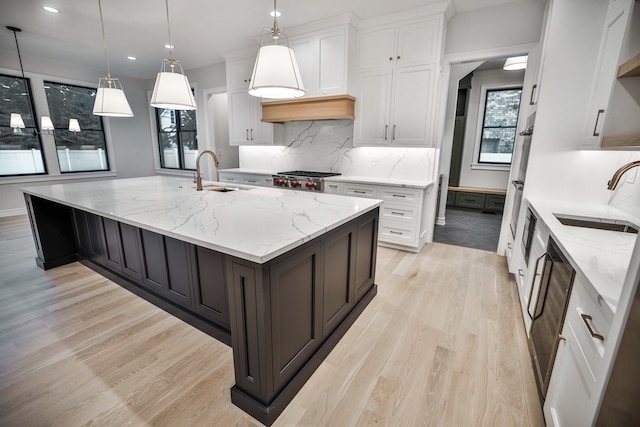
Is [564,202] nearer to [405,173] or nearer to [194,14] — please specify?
[405,173]

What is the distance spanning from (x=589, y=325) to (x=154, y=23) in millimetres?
4976

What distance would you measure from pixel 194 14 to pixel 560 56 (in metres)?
3.80

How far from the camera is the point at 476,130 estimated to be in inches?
239

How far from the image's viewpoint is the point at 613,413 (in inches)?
29.7

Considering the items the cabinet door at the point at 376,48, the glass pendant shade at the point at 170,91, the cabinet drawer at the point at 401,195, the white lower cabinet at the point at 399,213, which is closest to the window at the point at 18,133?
the glass pendant shade at the point at 170,91

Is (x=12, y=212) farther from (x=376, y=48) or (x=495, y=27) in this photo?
(x=495, y=27)

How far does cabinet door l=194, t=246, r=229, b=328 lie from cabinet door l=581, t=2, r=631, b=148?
8.79 ft

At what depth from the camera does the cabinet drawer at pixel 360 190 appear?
→ 3.65 meters

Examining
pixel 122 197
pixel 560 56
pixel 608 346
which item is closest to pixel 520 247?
pixel 560 56

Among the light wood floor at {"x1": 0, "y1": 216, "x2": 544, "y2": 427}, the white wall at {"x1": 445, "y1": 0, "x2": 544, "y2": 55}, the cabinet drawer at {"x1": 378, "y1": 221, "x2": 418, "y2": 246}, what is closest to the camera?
the light wood floor at {"x1": 0, "y1": 216, "x2": 544, "y2": 427}

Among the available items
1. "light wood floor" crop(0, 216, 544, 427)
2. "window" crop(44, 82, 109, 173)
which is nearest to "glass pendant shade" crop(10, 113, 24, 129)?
"window" crop(44, 82, 109, 173)

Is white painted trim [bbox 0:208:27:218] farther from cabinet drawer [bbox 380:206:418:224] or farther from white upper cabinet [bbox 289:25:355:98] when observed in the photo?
cabinet drawer [bbox 380:206:418:224]

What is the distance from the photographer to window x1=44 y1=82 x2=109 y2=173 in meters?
5.53

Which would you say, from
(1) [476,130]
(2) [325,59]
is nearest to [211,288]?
(2) [325,59]
